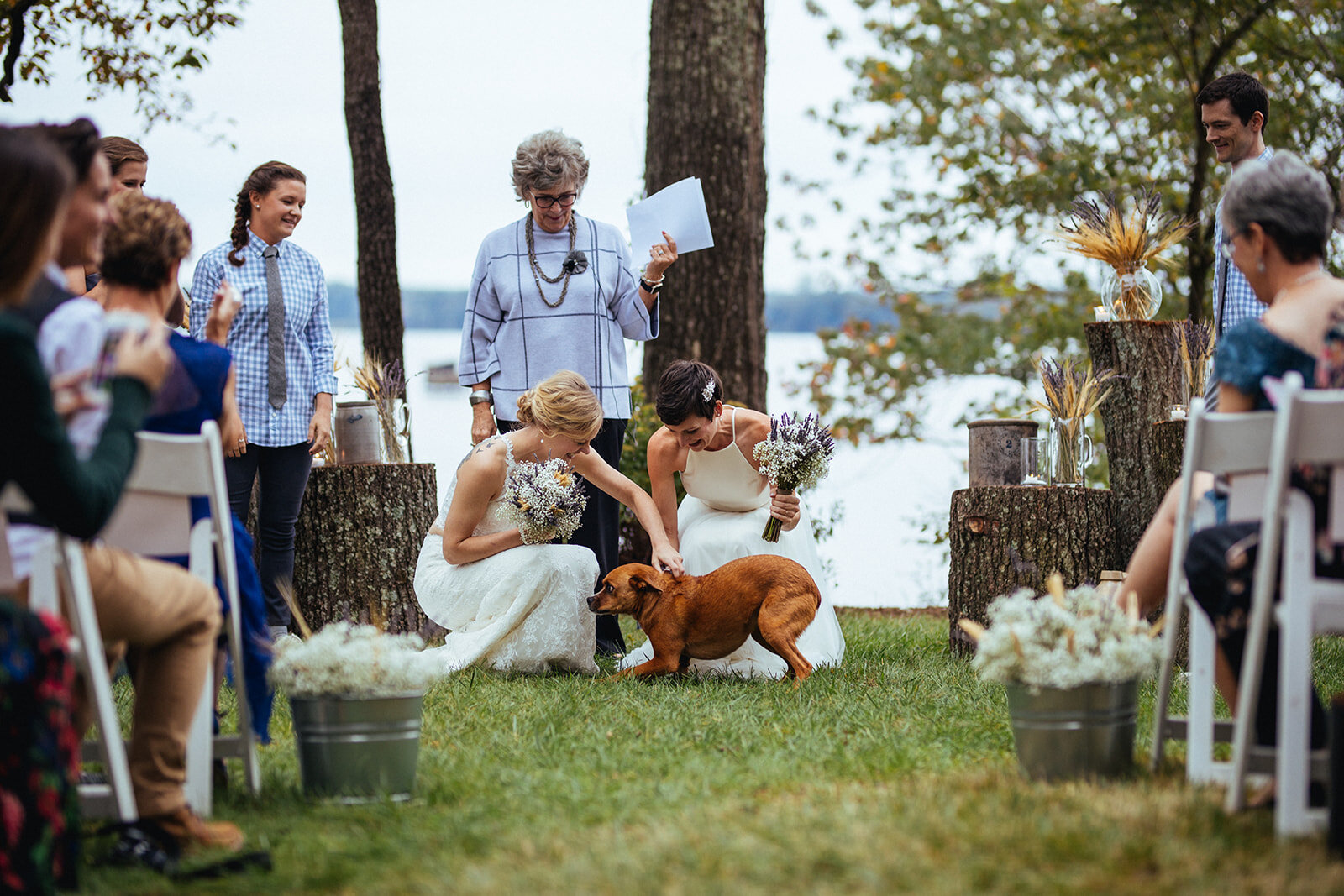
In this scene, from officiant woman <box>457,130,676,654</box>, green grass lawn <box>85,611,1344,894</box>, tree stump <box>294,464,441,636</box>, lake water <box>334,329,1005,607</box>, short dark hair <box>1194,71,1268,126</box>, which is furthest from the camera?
lake water <box>334,329,1005,607</box>

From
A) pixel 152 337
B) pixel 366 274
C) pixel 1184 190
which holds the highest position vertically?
pixel 1184 190

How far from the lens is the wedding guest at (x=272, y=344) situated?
4879mm

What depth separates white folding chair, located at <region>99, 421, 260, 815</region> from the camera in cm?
264

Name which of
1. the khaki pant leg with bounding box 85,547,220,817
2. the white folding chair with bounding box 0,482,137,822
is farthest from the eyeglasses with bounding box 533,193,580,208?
the white folding chair with bounding box 0,482,137,822

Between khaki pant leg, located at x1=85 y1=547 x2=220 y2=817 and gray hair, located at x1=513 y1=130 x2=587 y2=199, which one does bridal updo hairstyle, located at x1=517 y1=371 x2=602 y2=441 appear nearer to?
gray hair, located at x1=513 y1=130 x2=587 y2=199

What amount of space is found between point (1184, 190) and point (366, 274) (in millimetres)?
7891

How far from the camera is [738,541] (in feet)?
16.7

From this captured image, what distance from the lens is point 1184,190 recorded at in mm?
11484

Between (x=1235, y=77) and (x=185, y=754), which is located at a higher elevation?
(x=1235, y=77)

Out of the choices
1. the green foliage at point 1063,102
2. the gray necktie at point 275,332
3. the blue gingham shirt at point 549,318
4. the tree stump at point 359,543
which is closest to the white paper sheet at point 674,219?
the blue gingham shirt at point 549,318

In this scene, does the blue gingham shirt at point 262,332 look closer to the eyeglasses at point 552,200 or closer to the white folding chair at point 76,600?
the eyeglasses at point 552,200

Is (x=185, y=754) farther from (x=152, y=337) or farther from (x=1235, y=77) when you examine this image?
(x=1235, y=77)

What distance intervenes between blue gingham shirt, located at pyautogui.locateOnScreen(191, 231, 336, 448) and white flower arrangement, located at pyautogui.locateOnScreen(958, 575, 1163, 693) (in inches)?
123

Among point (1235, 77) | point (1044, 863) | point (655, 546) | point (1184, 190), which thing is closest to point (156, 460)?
point (1044, 863)
